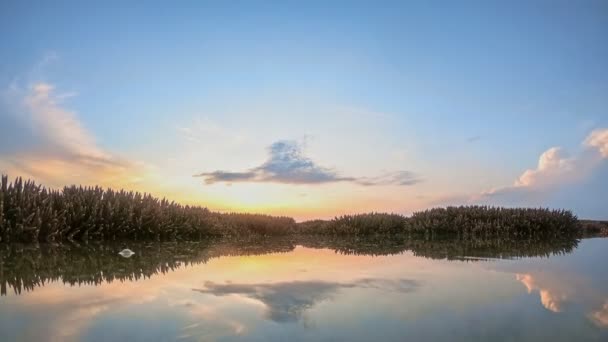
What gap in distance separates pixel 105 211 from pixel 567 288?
8649 millimetres

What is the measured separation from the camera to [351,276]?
17.1 ft

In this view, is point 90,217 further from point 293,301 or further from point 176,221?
point 293,301

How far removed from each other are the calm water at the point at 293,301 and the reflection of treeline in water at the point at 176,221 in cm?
212

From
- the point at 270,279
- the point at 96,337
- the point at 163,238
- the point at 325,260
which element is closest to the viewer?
the point at 96,337

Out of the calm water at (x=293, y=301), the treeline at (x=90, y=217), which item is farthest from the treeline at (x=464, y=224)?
the calm water at (x=293, y=301)

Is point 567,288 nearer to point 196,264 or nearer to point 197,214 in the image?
point 196,264

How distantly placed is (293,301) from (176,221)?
8.05 meters

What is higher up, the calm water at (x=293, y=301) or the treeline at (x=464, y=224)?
the treeline at (x=464, y=224)

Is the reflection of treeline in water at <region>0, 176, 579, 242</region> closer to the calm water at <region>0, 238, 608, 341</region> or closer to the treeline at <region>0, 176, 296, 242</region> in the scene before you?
the treeline at <region>0, 176, 296, 242</region>

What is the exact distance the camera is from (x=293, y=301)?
3.64 m

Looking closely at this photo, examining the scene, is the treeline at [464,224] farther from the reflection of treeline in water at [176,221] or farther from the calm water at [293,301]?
the calm water at [293,301]

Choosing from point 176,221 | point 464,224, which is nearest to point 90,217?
point 176,221

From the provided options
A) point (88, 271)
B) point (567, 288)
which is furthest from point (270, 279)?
point (567, 288)

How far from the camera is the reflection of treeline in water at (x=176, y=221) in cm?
829
